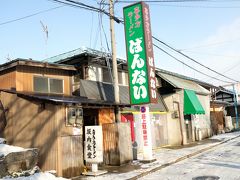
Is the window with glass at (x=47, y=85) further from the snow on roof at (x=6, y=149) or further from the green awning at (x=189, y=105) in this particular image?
the green awning at (x=189, y=105)

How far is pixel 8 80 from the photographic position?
58.6ft

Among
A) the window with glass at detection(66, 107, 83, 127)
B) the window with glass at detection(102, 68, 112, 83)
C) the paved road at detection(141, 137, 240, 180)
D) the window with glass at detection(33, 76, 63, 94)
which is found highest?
the window with glass at detection(102, 68, 112, 83)

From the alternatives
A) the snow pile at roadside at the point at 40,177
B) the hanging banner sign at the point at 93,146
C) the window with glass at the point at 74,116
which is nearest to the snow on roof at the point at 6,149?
the snow pile at roadside at the point at 40,177

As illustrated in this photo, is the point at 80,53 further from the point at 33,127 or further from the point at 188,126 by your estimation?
the point at 188,126

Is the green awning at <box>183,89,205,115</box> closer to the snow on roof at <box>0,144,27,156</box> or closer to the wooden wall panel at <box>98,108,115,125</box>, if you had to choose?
the wooden wall panel at <box>98,108,115,125</box>

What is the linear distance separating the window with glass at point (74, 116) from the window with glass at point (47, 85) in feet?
14.7

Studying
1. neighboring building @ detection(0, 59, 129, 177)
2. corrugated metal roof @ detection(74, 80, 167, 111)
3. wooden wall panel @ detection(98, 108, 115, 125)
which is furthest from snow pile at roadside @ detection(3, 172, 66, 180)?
corrugated metal roof @ detection(74, 80, 167, 111)

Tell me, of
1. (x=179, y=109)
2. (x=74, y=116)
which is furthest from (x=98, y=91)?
(x=179, y=109)

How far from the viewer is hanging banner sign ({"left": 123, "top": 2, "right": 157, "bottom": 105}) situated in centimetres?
1702

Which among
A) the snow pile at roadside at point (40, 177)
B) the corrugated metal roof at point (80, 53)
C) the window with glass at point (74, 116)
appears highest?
the corrugated metal roof at point (80, 53)

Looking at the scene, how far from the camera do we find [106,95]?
2030 cm

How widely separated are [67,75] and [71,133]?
6.92 meters

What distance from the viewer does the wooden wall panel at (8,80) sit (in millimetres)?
17464

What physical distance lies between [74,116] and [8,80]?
19.3 feet
